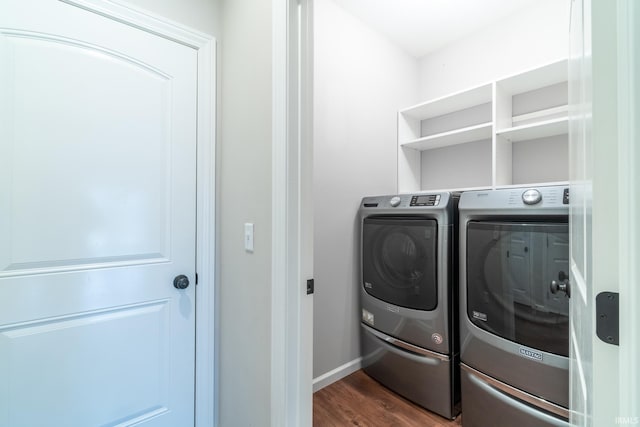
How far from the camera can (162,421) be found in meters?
1.22

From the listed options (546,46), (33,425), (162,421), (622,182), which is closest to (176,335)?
(162,421)

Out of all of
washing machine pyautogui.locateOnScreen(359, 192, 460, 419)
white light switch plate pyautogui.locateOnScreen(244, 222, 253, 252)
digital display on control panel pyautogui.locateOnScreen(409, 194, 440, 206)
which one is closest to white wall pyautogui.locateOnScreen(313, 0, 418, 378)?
washing machine pyautogui.locateOnScreen(359, 192, 460, 419)

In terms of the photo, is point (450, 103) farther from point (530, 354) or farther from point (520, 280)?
point (530, 354)

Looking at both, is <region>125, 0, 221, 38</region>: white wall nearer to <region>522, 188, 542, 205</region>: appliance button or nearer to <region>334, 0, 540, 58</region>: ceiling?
<region>334, 0, 540, 58</region>: ceiling

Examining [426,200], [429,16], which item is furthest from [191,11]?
[429,16]

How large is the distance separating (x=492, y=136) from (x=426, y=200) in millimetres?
844

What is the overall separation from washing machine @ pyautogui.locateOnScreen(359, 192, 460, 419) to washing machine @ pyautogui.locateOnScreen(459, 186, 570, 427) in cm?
9

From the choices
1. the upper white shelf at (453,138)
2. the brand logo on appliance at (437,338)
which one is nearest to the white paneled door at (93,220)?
the brand logo on appliance at (437,338)

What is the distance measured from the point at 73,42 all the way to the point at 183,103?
0.41 meters

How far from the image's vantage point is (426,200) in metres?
1.65

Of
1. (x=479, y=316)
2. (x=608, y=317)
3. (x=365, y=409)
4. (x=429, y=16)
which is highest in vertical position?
(x=429, y=16)

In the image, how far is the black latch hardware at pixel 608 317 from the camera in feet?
1.23

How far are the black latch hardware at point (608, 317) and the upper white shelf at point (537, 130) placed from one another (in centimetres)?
168

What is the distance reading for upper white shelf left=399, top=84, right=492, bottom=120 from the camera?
6.64 ft
